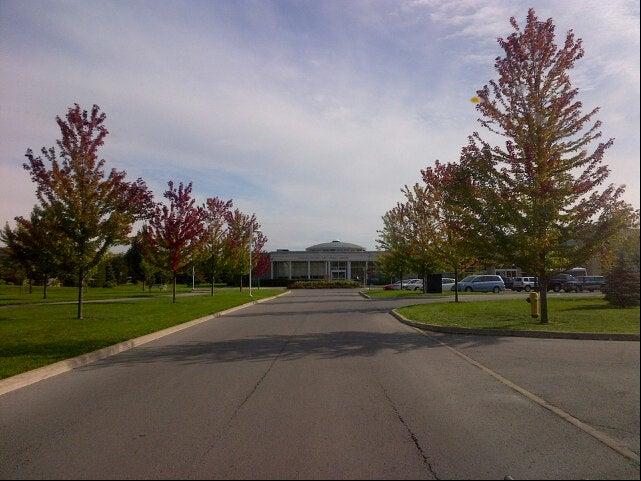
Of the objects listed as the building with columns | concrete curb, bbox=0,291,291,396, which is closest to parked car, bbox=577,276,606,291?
concrete curb, bbox=0,291,291,396

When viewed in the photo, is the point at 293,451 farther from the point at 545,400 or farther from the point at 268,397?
the point at 545,400

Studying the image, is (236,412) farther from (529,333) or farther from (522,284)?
(522,284)

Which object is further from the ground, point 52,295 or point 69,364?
point 52,295

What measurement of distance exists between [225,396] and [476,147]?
12.3 m

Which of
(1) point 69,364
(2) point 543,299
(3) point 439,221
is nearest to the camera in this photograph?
(1) point 69,364

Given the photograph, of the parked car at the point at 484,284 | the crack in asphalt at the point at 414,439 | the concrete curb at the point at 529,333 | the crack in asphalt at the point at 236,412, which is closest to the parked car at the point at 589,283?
the parked car at the point at 484,284

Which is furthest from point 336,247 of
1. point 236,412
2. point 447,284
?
point 236,412

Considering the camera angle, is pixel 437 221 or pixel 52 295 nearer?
pixel 437 221

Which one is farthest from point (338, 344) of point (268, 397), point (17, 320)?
point (17, 320)

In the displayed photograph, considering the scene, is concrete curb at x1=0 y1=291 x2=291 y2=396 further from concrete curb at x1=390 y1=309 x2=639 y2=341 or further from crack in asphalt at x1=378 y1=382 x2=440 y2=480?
concrete curb at x1=390 y1=309 x2=639 y2=341

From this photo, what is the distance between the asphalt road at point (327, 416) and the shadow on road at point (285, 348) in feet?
0.48

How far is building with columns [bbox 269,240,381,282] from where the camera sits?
10675 cm

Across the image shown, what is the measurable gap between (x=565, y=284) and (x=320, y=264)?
217ft

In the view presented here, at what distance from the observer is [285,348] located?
13.1 metres
